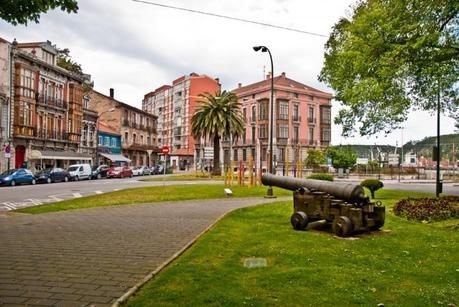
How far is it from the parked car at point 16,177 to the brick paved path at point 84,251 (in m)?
20.7

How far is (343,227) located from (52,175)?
3348 cm

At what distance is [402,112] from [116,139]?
5588cm

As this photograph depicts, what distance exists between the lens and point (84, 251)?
763cm

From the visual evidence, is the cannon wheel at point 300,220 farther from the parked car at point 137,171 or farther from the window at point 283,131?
the window at point 283,131

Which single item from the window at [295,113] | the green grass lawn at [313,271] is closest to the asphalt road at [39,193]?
the green grass lawn at [313,271]

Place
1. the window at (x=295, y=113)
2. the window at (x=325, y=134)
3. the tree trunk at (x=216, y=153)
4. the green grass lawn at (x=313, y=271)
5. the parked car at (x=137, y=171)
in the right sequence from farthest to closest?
the window at (x=325, y=134) < the window at (x=295, y=113) < the parked car at (x=137, y=171) < the tree trunk at (x=216, y=153) < the green grass lawn at (x=313, y=271)

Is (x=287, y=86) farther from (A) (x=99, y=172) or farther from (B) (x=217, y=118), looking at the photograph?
(A) (x=99, y=172)

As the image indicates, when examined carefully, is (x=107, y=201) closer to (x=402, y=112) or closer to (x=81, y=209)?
(x=81, y=209)

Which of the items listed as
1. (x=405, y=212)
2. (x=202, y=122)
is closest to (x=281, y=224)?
(x=405, y=212)

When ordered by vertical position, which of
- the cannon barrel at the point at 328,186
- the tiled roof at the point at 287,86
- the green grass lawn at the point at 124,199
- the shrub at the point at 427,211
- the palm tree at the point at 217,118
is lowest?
the green grass lawn at the point at 124,199

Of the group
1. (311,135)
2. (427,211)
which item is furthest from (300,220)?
(311,135)

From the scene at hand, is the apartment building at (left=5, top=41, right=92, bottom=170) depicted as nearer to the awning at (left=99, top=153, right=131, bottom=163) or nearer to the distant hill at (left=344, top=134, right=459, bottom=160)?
the awning at (left=99, top=153, right=131, bottom=163)

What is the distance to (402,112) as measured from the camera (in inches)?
664

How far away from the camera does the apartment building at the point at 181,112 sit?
98188 mm
